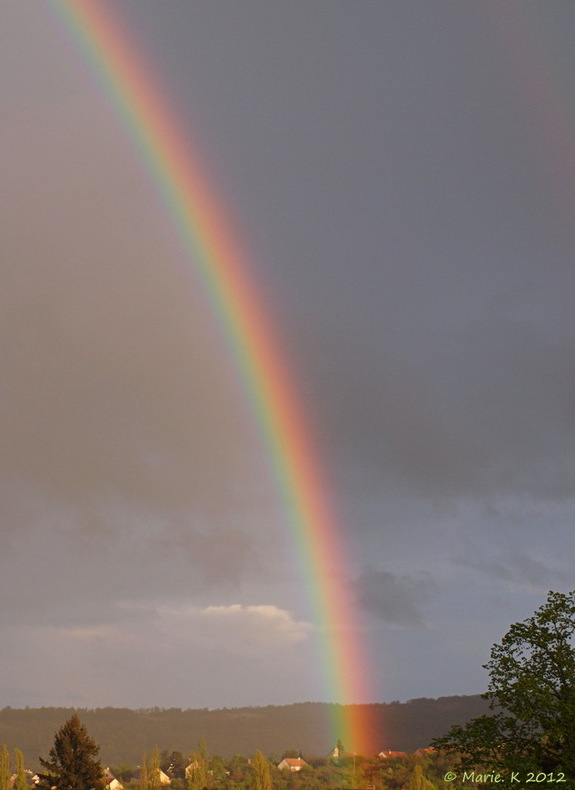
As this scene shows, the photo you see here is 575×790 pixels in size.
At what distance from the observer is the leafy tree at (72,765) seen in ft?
224

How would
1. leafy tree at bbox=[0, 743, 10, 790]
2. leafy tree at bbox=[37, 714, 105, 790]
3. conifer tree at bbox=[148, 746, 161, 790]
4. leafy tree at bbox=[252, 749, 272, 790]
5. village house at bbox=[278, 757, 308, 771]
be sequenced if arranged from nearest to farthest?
leafy tree at bbox=[37, 714, 105, 790]
leafy tree at bbox=[0, 743, 10, 790]
leafy tree at bbox=[252, 749, 272, 790]
conifer tree at bbox=[148, 746, 161, 790]
village house at bbox=[278, 757, 308, 771]

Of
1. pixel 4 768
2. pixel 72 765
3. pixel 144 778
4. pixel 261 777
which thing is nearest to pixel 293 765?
pixel 144 778

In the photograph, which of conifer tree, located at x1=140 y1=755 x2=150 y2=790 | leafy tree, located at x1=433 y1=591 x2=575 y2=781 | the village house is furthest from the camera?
the village house

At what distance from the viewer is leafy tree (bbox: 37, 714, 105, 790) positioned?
68.4 metres

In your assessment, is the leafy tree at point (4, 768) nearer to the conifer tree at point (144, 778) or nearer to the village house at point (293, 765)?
→ the conifer tree at point (144, 778)

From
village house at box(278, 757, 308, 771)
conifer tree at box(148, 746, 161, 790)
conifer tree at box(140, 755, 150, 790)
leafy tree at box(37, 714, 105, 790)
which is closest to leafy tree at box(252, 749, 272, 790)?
conifer tree at box(148, 746, 161, 790)

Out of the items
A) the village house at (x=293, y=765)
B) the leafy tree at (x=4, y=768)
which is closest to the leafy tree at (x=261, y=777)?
the leafy tree at (x=4, y=768)

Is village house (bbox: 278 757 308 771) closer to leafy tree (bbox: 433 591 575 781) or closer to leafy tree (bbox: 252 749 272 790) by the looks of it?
leafy tree (bbox: 252 749 272 790)

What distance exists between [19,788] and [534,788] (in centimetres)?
8147

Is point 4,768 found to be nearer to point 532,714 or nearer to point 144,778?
point 144,778

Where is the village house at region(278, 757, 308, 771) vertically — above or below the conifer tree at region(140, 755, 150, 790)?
above

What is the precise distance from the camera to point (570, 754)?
2669 centimetres

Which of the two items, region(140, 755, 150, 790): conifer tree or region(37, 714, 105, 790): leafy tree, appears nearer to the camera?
region(37, 714, 105, 790): leafy tree

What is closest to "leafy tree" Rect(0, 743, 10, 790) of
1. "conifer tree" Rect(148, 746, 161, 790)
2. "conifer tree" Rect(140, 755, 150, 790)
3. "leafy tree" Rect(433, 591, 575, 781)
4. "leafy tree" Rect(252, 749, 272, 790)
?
"conifer tree" Rect(140, 755, 150, 790)
